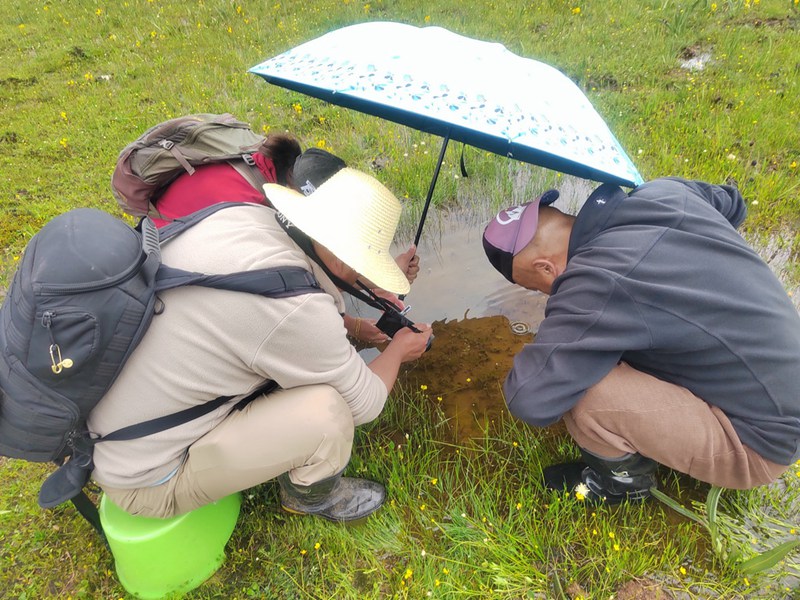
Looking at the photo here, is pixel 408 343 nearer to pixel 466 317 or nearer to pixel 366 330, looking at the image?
pixel 366 330

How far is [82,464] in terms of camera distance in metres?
1.64

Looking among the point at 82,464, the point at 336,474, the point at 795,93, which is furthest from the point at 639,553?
the point at 795,93

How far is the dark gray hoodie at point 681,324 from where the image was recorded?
5.12 feet

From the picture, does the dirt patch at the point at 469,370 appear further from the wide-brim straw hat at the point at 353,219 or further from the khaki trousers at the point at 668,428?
the wide-brim straw hat at the point at 353,219

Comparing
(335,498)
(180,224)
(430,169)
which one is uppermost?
(180,224)

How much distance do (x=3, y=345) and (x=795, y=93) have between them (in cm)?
535

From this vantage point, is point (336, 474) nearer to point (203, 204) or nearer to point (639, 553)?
point (639, 553)

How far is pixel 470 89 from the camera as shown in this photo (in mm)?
1609

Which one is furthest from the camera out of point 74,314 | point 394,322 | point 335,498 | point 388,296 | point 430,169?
point 430,169

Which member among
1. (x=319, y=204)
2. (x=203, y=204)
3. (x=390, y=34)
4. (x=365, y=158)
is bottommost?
(x=365, y=158)

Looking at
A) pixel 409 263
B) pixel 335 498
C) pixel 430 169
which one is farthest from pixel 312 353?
pixel 430 169

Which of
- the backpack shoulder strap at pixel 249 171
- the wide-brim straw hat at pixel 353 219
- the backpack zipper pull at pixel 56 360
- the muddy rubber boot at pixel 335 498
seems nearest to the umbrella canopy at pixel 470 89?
the wide-brim straw hat at pixel 353 219

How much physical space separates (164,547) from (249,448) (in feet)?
1.65

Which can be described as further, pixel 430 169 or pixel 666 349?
pixel 430 169
